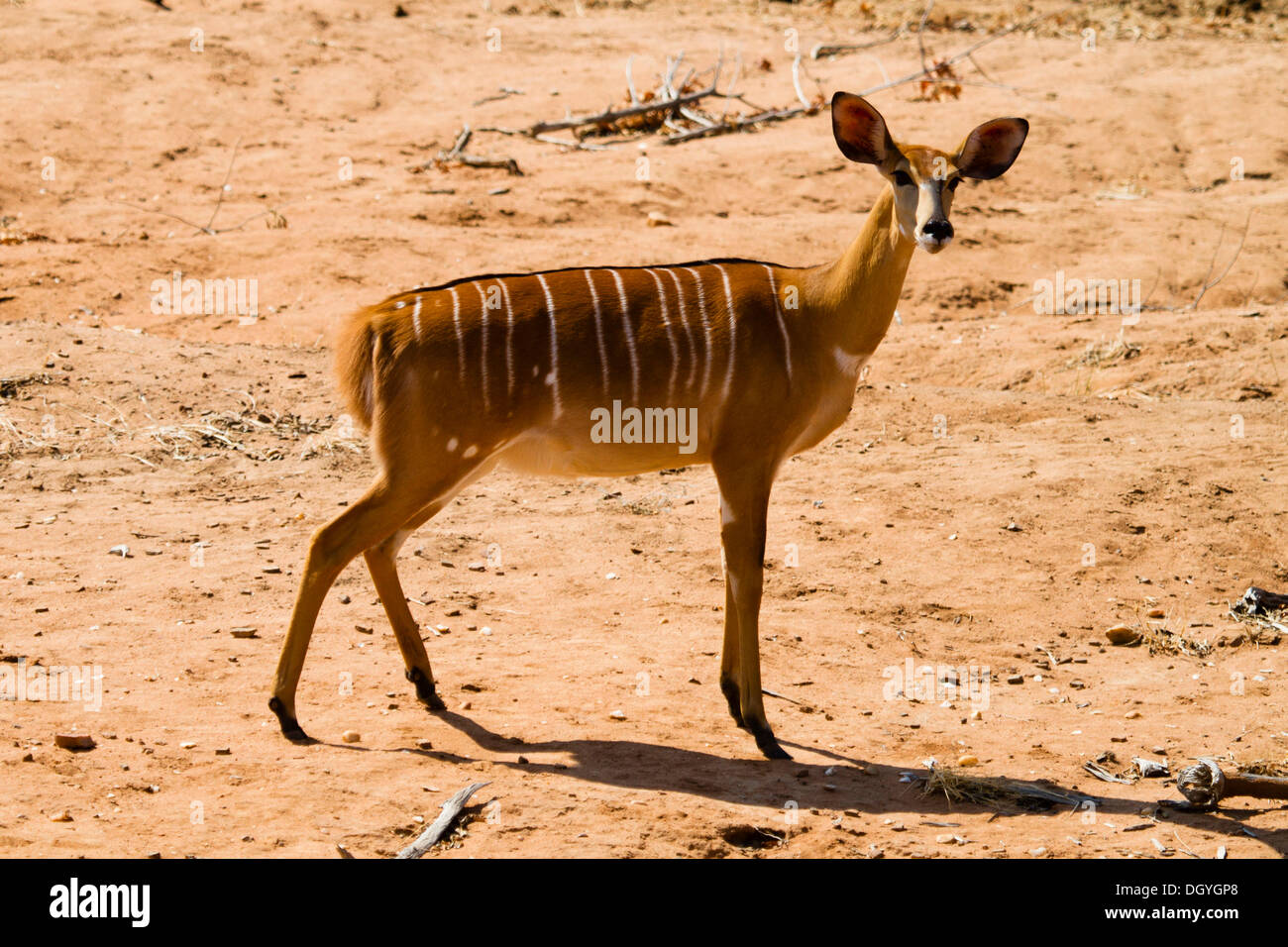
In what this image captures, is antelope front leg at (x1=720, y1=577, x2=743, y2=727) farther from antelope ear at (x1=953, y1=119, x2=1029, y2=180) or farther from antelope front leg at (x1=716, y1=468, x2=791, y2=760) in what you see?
antelope ear at (x1=953, y1=119, x2=1029, y2=180)

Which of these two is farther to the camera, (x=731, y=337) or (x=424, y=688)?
(x=424, y=688)

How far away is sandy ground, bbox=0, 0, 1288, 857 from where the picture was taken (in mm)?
5555

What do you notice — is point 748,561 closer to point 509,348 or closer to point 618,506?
point 509,348

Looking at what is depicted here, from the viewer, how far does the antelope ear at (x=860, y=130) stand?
619cm

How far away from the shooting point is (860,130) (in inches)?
247

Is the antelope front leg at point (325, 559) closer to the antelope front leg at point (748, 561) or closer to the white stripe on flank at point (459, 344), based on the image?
the white stripe on flank at point (459, 344)

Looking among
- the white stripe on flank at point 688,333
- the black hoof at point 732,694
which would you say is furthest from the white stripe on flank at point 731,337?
the black hoof at point 732,694

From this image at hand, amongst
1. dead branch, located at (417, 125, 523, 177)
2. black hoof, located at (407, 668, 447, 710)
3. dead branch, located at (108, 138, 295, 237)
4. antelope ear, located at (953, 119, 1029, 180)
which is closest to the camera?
antelope ear, located at (953, 119, 1029, 180)

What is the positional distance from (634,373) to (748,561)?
3.14 feet

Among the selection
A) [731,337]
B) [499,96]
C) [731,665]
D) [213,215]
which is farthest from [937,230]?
[499,96]

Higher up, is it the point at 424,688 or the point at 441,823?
the point at 424,688

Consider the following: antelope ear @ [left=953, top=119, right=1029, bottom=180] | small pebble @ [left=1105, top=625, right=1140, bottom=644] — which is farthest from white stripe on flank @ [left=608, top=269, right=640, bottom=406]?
small pebble @ [left=1105, top=625, right=1140, bottom=644]

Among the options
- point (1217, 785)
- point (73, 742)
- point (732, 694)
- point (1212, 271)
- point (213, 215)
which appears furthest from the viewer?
point (213, 215)

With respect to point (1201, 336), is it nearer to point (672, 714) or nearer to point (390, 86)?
point (672, 714)
